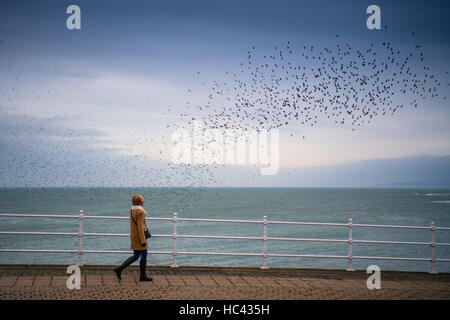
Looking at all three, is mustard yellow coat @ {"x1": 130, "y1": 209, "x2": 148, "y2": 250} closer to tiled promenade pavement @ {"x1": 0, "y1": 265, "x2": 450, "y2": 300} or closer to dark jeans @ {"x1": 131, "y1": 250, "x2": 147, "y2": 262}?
dark jeans @ {"x1": 131, "y1": 250, "x2": 147, "y2": 262}

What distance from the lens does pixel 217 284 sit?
934 centimetres

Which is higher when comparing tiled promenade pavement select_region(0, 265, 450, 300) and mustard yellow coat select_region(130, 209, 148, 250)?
mustard yellow coat select_region(130, 209, 148, 250)

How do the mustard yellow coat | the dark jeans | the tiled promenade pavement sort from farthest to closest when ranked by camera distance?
the dark jeans
the mustard yellow coat
the tiled promenade pavement

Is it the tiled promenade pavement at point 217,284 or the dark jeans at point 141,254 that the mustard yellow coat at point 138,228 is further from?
the tiled promenade pavement at point 217,284

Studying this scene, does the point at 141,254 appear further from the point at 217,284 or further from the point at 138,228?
the point at 217,284

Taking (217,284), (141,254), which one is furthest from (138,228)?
(217,284)

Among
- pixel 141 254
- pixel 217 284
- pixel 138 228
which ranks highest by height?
pixel 138 228

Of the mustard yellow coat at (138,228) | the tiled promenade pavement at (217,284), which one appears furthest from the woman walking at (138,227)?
the tiled promenade pavement at (217,284)

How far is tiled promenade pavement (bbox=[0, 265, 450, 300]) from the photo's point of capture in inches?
324

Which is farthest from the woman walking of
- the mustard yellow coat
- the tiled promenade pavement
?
the tiled promenade pavement

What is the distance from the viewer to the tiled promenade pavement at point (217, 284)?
823 cm
